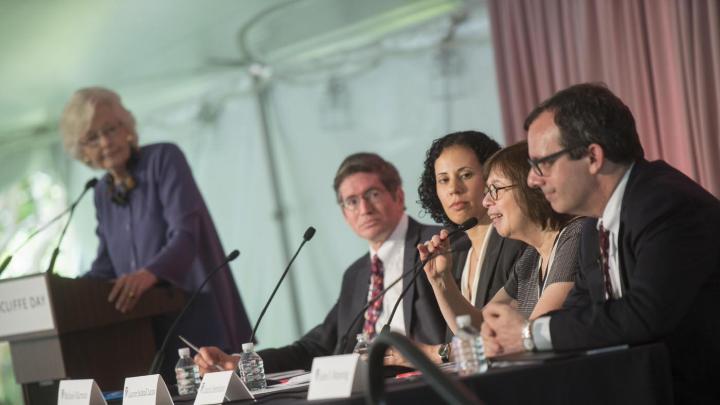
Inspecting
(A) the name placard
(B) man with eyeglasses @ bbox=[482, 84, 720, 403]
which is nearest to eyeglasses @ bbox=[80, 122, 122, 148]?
(A) the name placard

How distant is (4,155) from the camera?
7.68 meters

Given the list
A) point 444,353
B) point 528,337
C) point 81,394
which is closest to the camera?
point 528,337

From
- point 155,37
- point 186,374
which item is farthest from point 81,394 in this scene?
point 155,37

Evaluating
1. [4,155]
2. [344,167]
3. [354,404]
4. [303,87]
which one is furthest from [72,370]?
[4,155]

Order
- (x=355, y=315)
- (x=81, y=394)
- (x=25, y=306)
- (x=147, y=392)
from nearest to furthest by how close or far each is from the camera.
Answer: (x=147, y=392), (x=81, y=394), (x=25, y=306), (x=355, y=315)

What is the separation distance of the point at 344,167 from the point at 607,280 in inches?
73.7

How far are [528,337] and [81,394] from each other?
4.08 ft

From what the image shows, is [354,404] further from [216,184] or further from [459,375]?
[216,184]

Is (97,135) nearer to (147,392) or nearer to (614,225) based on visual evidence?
(147,392)

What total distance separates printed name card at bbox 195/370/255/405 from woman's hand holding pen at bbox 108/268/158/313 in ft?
5.03

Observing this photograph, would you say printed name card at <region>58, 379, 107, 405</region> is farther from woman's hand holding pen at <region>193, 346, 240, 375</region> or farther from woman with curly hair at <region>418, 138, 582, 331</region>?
woman with curly hair at <region>418, 138, 582, 331</region>

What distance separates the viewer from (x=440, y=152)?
357 centimetres

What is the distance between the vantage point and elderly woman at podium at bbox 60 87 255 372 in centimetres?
423

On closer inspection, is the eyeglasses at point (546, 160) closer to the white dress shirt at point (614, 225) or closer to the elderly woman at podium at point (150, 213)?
the white dress shirt at point (614, 225)
